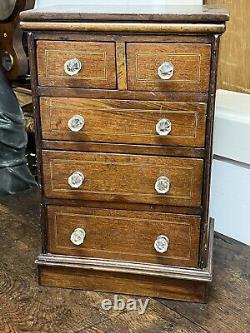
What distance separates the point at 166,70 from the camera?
1.37 m

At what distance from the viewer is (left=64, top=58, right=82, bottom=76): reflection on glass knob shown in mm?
1406

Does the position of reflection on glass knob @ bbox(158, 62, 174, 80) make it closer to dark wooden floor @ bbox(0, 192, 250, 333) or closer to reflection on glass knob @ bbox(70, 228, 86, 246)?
reflection on glass knob @ bbox(70, 228, 86, 246)

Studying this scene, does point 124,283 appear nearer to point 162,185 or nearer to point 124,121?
point 162,185

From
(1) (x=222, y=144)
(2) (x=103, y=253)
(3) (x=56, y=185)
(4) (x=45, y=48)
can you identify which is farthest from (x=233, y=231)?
(4) (x=45, y=48)

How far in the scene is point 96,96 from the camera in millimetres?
1432

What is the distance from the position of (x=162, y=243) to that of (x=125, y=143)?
0.99 ft

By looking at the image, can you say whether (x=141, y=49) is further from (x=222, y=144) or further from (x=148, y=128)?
(x=222, y=144)

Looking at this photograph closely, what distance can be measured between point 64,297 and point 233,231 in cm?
67

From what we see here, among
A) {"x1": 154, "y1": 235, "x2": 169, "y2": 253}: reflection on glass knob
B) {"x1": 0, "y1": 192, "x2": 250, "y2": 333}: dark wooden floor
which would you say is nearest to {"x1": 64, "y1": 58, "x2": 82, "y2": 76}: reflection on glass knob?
{"x1": 154, "y1": 235, "x2": 169, "y2": 253}: reflection on glass knob

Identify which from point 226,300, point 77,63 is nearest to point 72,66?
point 77,63

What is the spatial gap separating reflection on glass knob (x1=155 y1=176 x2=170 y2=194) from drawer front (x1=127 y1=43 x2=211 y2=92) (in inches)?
9.6

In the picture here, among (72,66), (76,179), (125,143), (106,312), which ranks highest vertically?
(72,66)

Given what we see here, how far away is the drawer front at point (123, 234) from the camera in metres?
1.51

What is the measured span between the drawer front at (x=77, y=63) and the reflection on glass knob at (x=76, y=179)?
25 centimetres
